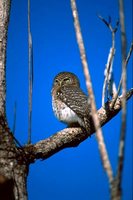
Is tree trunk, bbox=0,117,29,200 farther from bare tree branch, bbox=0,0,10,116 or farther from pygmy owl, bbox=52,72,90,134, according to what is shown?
pygmy owl, bbox=52,72,90,134

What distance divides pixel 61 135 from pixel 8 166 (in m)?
0.93

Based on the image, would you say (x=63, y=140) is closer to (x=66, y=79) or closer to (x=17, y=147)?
(x=17, y=147)

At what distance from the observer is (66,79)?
21.1ft

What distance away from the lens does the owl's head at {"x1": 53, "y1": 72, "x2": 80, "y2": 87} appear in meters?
6.33

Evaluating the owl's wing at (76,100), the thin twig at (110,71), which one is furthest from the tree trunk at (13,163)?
the owl's wing at (76,100)

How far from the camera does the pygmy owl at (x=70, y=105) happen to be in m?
4.86

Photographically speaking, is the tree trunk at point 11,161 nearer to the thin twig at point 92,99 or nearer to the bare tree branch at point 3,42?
the bare tree branch at point 3,42

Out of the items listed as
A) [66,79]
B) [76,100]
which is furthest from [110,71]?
[66,79]

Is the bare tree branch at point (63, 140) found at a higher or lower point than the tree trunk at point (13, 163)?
higher

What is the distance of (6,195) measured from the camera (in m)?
1.84

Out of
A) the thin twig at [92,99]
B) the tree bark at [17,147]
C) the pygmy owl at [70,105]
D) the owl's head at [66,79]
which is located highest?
the owl's head at [66,79]

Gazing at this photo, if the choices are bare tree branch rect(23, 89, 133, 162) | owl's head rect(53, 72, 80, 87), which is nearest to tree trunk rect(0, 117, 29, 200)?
bare tree branch rect(23, 89, 133, 162)

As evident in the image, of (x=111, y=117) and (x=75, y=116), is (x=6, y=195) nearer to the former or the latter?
(x=111, y=117)

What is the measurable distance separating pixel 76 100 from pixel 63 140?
72.4 inches
